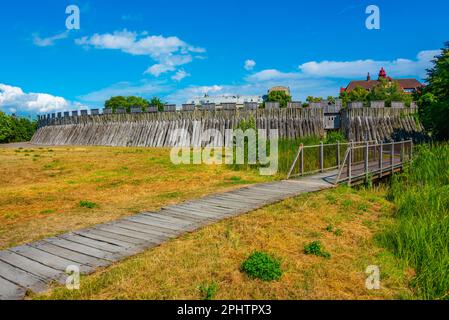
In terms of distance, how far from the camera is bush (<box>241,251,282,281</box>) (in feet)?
13.9

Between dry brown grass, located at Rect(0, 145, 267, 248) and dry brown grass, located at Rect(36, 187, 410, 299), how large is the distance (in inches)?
100

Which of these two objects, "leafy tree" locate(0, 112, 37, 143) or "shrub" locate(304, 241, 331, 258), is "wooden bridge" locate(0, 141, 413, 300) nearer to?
"shrub" locate(304, 241, 331, 258)

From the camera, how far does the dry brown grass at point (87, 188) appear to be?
6.85 metres

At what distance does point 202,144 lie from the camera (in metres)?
23.5

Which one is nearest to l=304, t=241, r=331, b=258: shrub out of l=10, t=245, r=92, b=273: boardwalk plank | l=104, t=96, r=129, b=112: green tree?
l=10, t=245, r=92, b=273: boardwalk plank

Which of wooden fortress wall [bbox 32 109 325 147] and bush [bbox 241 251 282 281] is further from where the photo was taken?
wooden fortress wall [bbox 32 109 325 147]

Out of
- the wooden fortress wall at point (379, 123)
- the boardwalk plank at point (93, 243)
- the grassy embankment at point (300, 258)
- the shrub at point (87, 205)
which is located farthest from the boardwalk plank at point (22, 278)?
the wooden fortress wall at point (379, 123)

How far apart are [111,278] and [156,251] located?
984 millimetres

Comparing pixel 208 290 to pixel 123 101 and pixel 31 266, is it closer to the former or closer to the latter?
pixel 31 266

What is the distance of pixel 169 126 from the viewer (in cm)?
2517

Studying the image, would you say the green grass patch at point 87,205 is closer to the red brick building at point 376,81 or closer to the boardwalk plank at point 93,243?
the boardwalk plank at point 93,243

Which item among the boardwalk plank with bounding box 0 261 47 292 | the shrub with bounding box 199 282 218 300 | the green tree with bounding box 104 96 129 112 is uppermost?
the green tree with bounding box 104 96 129 112

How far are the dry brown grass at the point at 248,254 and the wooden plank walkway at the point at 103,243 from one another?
302mm

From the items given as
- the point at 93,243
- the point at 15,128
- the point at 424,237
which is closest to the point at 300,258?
the point at 424,237
